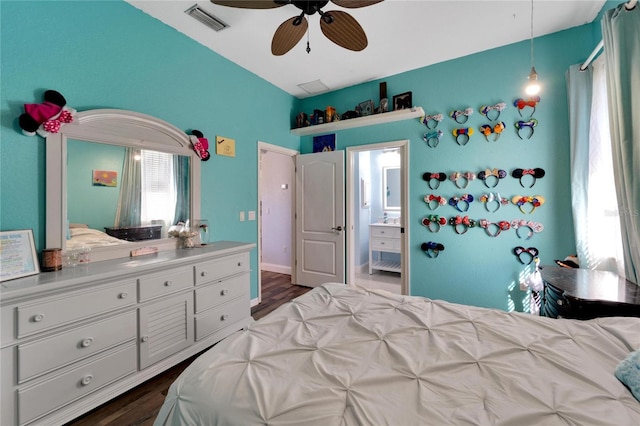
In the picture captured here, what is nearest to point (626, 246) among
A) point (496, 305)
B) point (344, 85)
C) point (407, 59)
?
point (496, 305)

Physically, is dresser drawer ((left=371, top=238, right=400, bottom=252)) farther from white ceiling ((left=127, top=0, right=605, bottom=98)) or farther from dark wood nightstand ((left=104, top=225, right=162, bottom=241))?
dark wood nightstand ((left=104, top=225, right=162, bottom=241))

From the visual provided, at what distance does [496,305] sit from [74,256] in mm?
3793

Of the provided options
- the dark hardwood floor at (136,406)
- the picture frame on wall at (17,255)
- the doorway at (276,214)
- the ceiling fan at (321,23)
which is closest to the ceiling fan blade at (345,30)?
the ceiling fan at (321,23)

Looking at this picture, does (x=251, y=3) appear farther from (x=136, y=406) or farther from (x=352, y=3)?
(x=136, y=406)

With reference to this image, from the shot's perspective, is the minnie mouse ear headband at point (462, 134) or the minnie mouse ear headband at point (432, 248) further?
the minnie mouse ear headband at point (432, 248)

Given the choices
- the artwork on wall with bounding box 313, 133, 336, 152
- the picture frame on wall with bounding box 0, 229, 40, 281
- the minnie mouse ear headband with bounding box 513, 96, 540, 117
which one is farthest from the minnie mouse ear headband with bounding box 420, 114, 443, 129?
the picture frame on wall with bounding box 0, 229, 40, 281

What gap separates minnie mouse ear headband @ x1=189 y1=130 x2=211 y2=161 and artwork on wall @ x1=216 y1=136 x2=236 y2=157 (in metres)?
0.17

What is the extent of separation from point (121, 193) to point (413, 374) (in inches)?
92.6

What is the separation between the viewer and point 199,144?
8.44 ft

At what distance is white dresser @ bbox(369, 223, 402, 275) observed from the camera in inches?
180

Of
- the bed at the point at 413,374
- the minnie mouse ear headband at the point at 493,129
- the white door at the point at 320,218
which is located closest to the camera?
the bed at the point at 413,374

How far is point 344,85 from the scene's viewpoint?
363cm

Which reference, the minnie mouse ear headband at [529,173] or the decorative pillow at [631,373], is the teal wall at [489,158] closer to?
the minnie mouse ear headband at [529,173]

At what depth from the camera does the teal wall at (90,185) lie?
1837mm
